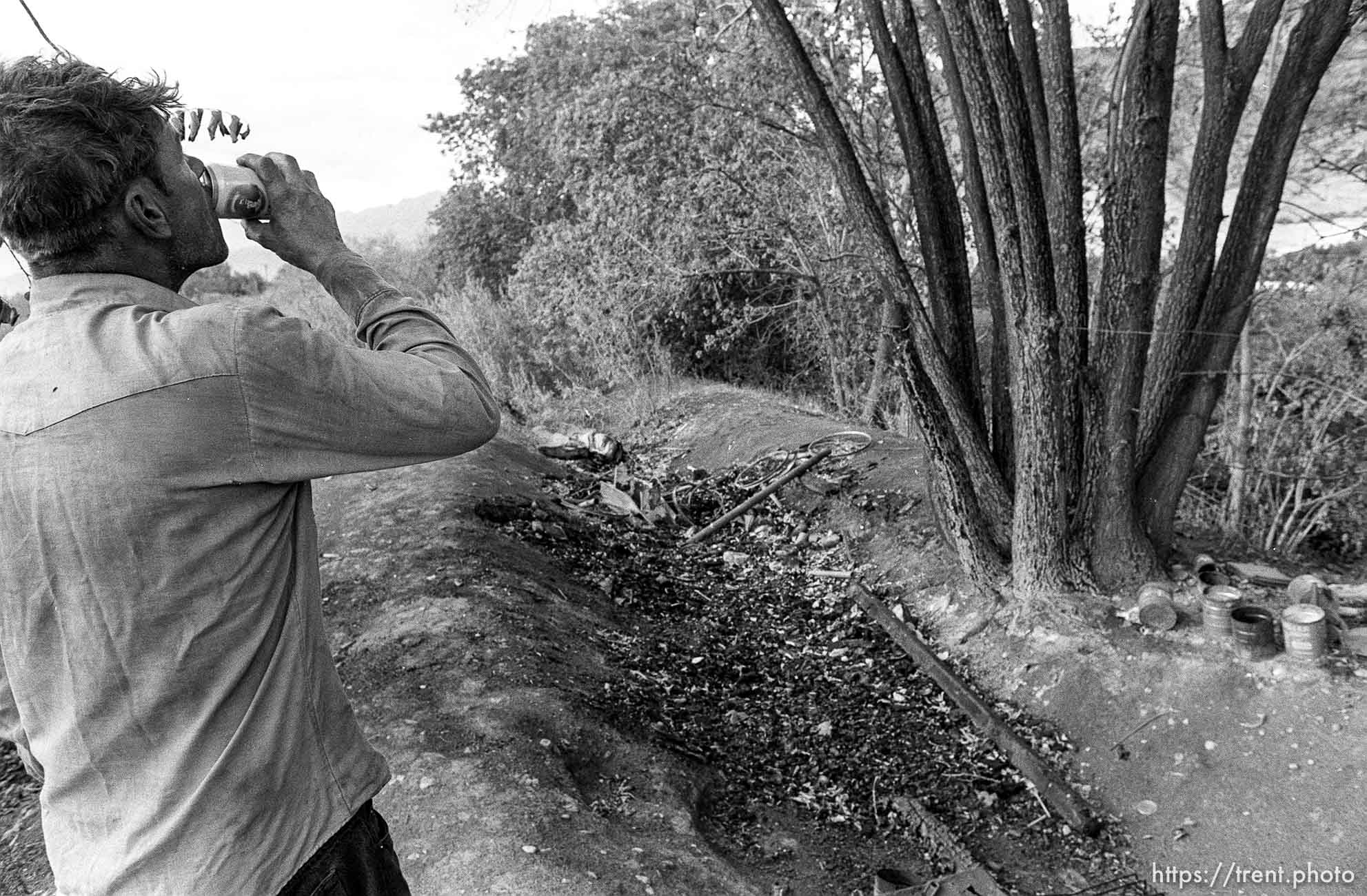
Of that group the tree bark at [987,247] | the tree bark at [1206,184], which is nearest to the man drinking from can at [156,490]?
the tree bark at [987,247]

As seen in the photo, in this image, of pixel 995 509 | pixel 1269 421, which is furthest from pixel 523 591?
pixel 1269 421

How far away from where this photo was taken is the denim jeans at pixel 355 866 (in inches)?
56.9

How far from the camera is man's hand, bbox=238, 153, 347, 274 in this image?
1.55 meters

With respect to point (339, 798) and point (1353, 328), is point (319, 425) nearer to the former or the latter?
point (339, 798)

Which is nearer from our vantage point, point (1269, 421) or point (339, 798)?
point (339, 798)

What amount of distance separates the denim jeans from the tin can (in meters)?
0.93

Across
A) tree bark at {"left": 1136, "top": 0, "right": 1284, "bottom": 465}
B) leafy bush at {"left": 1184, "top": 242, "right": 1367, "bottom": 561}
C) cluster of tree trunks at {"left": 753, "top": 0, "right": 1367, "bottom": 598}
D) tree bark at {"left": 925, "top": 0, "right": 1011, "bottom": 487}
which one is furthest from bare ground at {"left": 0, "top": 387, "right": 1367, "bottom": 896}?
leafy bush at {"left": 1184, "top": 242, "right": 1367, "bottom": 561}

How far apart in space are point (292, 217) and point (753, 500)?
5.90m

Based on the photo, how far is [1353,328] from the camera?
8.24 meters

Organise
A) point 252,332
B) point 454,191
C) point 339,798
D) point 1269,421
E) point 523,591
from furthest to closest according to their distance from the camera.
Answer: point 454,191, point 1269,421, point 523,591, point 339,798, point 252,332

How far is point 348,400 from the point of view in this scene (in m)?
1.32

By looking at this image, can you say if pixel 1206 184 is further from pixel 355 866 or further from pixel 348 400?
pixel 355 866

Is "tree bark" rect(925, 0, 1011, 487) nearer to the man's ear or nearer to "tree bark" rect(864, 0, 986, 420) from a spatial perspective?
"tree bark" rect(864, 0, 986, 420)

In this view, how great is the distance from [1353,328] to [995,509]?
4953 millimetres
